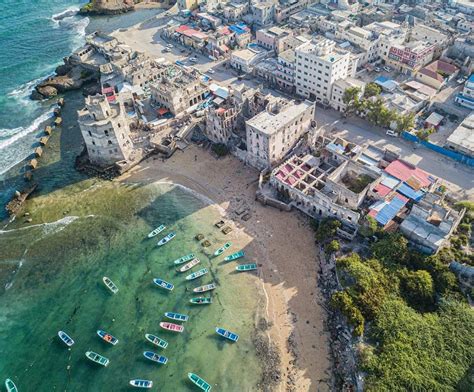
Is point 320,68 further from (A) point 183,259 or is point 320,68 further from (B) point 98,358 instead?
(B) point 98,358

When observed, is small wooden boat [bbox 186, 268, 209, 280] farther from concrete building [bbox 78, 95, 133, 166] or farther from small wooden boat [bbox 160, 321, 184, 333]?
concrete building [bbox 78, 95, 133, 166]

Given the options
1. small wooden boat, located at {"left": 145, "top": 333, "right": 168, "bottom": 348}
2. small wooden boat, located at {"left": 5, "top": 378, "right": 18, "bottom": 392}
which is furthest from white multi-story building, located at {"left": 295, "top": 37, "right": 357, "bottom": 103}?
small wooden boat, located at {"left": 5, "top": 378, "right": 18, "bottom": 392}

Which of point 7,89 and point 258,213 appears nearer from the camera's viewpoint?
point 258,213

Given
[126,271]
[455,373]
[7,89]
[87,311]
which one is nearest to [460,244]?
[455,373]

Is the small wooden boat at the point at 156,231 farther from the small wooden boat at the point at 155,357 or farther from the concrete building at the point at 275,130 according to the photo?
the concrete building at the point at 275,130

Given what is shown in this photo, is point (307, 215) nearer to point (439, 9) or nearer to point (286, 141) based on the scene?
point (286, 141)
